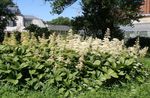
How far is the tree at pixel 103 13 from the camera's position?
2861cm

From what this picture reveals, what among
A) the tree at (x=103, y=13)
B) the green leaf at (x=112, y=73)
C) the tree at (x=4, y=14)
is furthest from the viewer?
the tree at (x=4, y=14)

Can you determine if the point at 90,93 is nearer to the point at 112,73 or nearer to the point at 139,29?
the point at 112,73

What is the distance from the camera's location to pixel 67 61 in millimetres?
9203

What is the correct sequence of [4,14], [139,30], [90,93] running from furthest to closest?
[139,30], [4,14], [90,93]

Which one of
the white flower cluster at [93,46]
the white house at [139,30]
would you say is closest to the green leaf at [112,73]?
the white flower cluster at [93,46]

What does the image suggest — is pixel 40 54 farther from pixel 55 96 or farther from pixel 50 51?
pixel 55 96

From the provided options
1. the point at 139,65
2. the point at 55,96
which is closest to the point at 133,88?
the point at 139,65

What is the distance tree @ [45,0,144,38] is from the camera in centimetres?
2861

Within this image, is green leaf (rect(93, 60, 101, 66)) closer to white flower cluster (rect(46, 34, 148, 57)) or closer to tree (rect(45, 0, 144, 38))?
white flower cluster (rect(46, 34, 148, 57))

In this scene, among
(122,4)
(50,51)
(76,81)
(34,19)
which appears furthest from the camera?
(34,19)

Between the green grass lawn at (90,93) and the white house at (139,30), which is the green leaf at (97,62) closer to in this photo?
the green grass lawn at (90,93)

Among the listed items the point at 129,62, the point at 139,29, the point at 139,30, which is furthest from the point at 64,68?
the point at 139,29

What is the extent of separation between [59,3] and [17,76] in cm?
2033

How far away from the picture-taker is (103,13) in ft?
99.2
